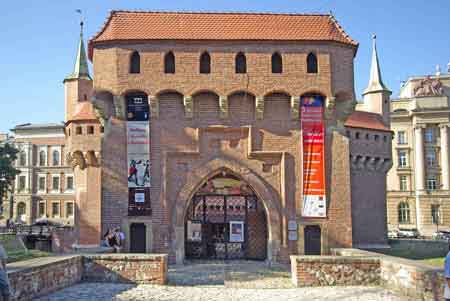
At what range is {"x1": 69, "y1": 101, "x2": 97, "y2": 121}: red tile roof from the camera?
26.6 metres

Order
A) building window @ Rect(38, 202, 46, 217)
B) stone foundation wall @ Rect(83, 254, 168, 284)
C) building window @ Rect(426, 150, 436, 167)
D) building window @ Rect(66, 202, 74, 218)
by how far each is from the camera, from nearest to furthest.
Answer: stone foundation wall @ Rect(83, 254, 168, 284) < building window @ Rect(426, 150, 436, 167) < building window @ Rect(66, 202, 74, 218) < building window @ Rect(38, 202, 46, 217)

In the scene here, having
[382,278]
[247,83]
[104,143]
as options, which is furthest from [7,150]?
[382,278]

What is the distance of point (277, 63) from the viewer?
20.8 metres

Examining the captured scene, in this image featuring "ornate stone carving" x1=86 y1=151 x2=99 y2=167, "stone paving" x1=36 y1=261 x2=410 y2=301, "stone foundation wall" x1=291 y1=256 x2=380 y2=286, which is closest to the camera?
"stone paving" x1=36 y1=261 x2=410 y2=301

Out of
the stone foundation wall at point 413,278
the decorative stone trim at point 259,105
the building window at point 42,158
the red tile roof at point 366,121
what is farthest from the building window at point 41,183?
the stone foundation wall at point 413,278

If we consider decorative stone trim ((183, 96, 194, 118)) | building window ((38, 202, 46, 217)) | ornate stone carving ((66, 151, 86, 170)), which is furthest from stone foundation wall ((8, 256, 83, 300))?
building window ((38, 202, 46, 217))

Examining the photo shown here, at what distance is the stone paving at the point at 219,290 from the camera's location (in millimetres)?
12406

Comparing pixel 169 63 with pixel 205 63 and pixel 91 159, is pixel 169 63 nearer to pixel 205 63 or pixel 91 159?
pixel 205 63

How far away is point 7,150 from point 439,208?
42.4 metres

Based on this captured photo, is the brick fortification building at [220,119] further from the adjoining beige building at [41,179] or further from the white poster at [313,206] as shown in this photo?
the adjoining beige building at [41,179]

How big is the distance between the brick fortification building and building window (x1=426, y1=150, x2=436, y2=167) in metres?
39.5

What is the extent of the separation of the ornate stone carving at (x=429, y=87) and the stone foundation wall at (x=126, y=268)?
4918cm

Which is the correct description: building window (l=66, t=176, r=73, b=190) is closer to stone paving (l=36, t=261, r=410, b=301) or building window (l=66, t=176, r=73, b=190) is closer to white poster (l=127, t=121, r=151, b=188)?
white poster (l=127, t=121, r=151, b=188)

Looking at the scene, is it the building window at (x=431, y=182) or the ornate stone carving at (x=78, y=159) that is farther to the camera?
the building window at (x=431, y=182)
